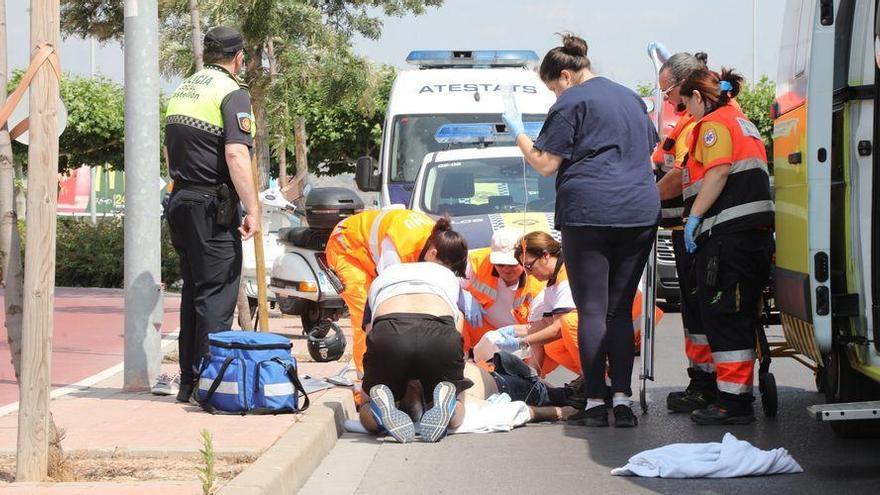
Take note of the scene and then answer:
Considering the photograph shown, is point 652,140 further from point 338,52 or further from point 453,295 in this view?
point 338,52

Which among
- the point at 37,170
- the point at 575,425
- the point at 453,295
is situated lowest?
the point at 575,425

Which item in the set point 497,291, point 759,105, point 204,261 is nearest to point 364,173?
point 497,291

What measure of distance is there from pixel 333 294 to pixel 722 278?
538cm

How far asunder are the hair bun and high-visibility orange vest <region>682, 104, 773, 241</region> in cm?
75

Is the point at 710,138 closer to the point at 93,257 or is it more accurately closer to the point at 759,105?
the point at 93,257

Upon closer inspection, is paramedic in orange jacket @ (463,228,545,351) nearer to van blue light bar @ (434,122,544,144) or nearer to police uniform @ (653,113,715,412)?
police uniform @ (653,113,715,412)

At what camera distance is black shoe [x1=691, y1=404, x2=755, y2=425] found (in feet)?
24.4

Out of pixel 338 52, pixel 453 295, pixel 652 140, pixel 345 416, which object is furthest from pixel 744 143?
pixel 338 52

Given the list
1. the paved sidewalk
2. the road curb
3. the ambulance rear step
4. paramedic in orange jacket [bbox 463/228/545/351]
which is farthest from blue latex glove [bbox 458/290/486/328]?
the ambulance rear step

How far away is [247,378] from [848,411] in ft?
10.3

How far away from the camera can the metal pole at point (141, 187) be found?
8719mm

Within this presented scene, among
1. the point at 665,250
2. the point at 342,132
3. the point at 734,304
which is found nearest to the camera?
the point at 734,304

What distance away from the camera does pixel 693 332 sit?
802cm

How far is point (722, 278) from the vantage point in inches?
290
